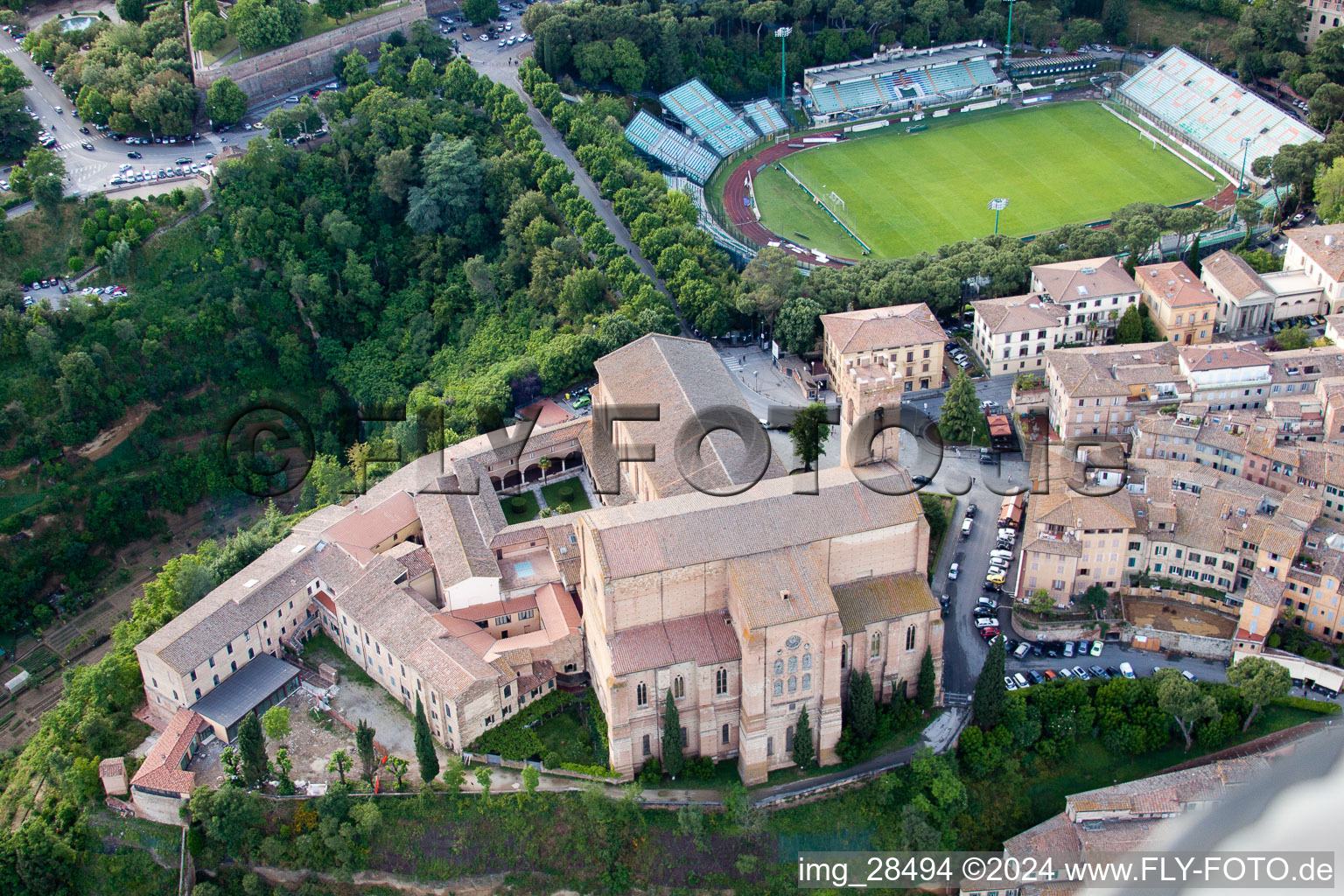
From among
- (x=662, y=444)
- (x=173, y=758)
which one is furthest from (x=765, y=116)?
(x=173, y=758)

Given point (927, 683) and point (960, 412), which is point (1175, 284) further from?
point (927, 683)

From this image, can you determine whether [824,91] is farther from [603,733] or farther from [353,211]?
Answer: [603,733]

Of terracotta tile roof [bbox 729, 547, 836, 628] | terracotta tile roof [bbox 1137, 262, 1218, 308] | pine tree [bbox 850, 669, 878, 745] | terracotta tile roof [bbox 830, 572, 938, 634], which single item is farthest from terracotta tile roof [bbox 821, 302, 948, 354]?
pine tree [bbox 850, 669, 878, 745]

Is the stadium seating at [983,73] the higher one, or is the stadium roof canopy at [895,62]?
the stadium roof canopy at [895,62]

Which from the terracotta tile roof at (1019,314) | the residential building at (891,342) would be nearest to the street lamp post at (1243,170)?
the terracotta tile roof at (1019,314)

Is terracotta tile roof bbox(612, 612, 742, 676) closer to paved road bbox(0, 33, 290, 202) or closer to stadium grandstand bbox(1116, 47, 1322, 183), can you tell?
paved road bbox(0, 33, 290, 202)

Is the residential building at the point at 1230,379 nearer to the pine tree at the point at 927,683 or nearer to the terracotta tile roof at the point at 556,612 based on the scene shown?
the pine tree at the point at 927,683
